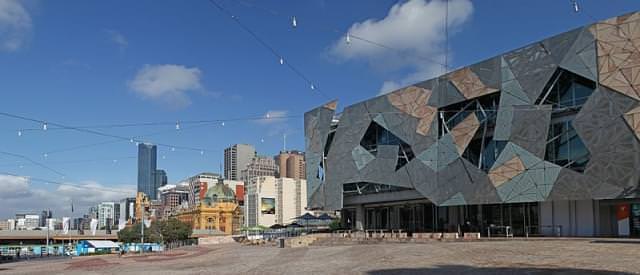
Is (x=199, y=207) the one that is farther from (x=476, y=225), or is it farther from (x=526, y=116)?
(x=526, y=116)

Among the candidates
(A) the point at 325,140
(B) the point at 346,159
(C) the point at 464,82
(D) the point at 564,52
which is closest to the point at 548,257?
(D) the point at 564,52

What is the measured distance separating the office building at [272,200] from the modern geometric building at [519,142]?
9579 centimetres

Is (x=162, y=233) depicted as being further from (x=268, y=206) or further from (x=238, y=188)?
(x=238, y=188)

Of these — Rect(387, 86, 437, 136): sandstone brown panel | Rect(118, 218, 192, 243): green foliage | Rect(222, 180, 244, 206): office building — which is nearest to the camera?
Rect(387, 86, 437, 136): sandstone brown panel

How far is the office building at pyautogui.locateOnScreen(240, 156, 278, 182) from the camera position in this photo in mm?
183000

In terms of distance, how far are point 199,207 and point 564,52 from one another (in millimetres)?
96384

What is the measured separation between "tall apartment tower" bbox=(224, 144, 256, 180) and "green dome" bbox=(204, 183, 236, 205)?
54.5 metres

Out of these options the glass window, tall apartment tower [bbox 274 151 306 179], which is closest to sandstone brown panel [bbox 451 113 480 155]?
the glass window

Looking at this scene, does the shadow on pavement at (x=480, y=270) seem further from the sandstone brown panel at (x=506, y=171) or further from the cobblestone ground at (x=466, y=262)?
the sandstone brown panel at (x=506, y=171)

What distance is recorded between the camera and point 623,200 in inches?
1310

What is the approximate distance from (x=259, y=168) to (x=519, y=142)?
15309 centimetres

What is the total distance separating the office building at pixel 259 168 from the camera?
183000 mm

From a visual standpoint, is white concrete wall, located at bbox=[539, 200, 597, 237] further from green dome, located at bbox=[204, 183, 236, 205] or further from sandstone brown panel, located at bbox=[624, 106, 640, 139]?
green dome, located at bbox=[204, 183, 236, 205]

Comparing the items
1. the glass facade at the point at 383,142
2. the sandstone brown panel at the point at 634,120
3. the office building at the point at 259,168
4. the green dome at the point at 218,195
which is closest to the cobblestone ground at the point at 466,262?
the sandstone brown panel at the point at 634,120
